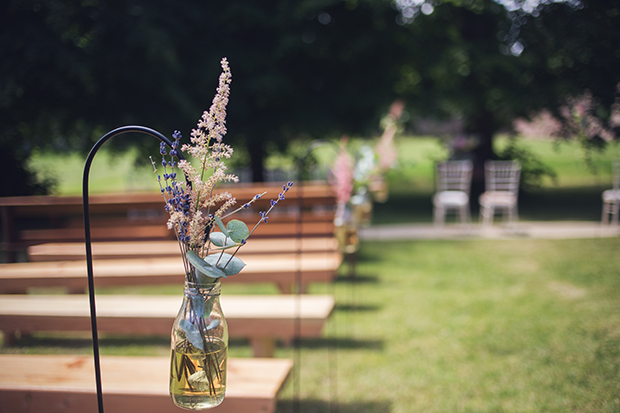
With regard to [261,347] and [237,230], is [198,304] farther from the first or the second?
[261,347]

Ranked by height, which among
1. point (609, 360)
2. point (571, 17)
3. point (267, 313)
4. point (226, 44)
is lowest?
point (609, 360)

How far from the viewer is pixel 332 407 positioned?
8.77 ft

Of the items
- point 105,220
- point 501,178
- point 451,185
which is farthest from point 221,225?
point 451,185

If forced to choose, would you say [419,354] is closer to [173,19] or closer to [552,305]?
[552,305]

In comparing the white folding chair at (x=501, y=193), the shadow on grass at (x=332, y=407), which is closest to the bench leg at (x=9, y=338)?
Result: the shadow on grass at (x=332, y=407)

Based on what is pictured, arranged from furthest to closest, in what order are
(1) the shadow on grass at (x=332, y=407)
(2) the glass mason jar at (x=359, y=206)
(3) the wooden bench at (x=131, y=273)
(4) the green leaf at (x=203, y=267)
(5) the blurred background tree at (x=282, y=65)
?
1. (2) the glass mason jar at (x=359, y=206)
2. (5) the blurred background tree at (x=282, y=65)
3. (3) the wooden bench at (x=131, y=273)
4. (1) the shadow on grass at (x=332, y=407)
5. (4) the green leaf at (x=203, y=267)

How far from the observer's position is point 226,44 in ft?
29.1

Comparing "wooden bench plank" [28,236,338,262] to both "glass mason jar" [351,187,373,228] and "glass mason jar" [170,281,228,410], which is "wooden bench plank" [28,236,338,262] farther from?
"glass mason jar" [170,281,228,410]

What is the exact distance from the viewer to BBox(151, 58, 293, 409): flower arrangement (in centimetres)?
105

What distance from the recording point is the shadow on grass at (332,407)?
2639mm

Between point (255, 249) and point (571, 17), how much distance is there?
2890 millimetres

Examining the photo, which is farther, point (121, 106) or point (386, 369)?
point (121, 106)

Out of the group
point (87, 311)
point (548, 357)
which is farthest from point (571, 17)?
point (87, 311)

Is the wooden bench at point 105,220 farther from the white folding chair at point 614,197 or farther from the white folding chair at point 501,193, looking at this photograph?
the white folding chair at point 501,193
